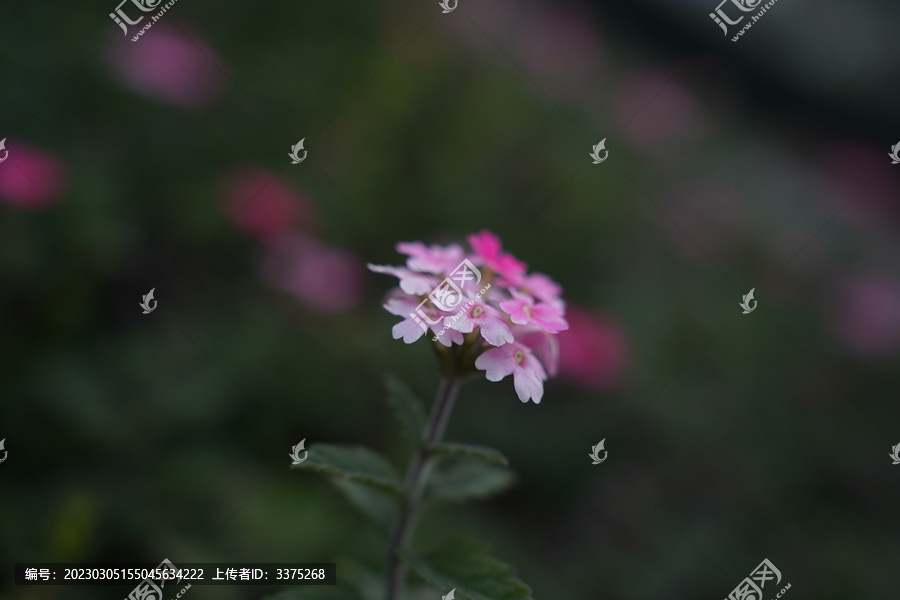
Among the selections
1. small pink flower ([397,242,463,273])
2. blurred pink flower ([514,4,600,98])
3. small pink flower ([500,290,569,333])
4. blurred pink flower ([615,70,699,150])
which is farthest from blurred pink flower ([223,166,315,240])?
blurred pink flower ([615,70,699,150])

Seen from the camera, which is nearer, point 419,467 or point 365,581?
point 419,467

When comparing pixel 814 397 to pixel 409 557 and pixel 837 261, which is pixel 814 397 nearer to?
pixel 837 261

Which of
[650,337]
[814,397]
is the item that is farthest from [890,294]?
[650,337]

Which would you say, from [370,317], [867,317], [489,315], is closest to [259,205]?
[370,317]

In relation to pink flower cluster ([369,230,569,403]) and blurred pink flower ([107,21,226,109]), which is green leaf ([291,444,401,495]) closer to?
pink flower cluster ([369,230,569,403])

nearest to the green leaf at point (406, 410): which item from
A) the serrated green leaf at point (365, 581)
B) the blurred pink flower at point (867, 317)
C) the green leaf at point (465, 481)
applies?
the green leaf at point (465, 481)

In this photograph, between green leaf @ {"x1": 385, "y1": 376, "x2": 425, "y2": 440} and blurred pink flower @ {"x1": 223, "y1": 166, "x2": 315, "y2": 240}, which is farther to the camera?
blurred pink flower @ {"x1": 223, "y1": 166, "x2": 315, "y2": 240}

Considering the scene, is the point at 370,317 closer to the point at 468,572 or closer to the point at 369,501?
the point at 369,501
